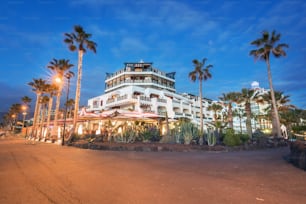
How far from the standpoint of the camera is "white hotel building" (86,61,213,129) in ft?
113

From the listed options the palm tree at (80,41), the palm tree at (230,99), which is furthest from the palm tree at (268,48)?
the palm tree at (80,41)

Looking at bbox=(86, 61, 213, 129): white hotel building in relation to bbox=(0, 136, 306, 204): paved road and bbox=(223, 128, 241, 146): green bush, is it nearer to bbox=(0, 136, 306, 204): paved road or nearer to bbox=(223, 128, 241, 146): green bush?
bbox=(223, 128, 241, 146): green bush

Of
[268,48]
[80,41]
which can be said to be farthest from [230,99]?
[80,41]

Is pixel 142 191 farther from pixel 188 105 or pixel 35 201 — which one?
pixel 188 105

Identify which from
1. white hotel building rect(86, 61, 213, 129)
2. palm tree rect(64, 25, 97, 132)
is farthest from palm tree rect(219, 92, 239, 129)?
palm tree rect(64, 25, 97, 132)

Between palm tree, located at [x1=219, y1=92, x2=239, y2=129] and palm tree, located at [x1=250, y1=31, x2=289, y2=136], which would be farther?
palm tree, located at [x1=219, y1=92, x2=239, y2=129]

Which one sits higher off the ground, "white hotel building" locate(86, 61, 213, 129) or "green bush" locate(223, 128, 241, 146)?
"white hotel building" locate(86, 61, 213, 129)

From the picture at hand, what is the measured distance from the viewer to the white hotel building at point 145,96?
113 feet

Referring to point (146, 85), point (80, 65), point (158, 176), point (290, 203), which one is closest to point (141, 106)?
point (146, 85)

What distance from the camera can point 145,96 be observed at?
35406 millimetres

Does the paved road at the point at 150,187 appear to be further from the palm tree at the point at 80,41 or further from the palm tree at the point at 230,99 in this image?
the palm tree at the point at 230,99

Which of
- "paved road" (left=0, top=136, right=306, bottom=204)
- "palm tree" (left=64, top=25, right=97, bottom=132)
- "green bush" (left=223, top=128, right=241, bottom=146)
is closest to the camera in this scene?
"paved road" (left=0, top=136, right=306, bottom=204)

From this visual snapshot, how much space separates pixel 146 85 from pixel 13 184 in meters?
40.2

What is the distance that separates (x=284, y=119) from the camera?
39.0m
